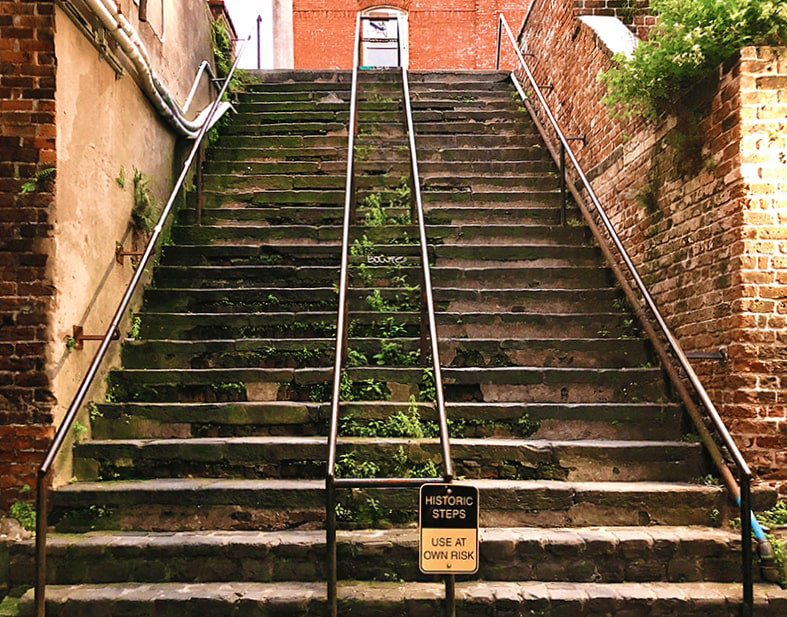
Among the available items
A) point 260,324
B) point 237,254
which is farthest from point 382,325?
point 237,254

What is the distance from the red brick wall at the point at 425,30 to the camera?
15.5m

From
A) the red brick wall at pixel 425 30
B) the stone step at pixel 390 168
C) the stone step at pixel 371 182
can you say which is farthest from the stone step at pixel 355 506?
the red brick wall at pixel 425 30

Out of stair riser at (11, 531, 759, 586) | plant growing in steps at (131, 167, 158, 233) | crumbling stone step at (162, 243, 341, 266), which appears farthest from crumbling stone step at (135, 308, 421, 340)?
stair riser at (11, 531, 759, 586)

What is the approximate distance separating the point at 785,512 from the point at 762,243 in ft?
4.95

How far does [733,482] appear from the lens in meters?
3.85

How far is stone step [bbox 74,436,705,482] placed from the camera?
4219 millimetres

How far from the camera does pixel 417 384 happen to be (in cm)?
478

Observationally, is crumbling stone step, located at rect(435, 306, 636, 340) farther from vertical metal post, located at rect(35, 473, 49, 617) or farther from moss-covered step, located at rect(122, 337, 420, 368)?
vertical metal post, located at rect(35, 473, 49, 617)

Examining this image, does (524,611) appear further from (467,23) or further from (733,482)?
(467,23)

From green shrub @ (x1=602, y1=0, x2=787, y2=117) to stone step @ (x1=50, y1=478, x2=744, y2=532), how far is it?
2527 millimetres

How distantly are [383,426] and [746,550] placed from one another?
2105mm

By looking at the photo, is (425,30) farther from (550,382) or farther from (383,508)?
(383,508)

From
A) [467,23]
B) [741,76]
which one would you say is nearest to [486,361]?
[741,76]

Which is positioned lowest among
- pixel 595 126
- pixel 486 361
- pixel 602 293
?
pixel 486 361
